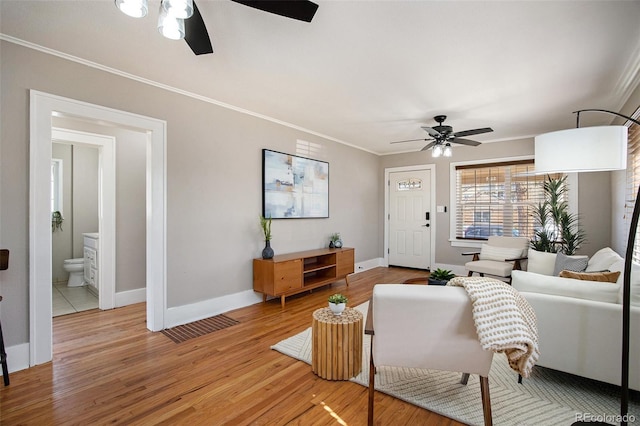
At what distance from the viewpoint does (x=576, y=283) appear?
6.64ft

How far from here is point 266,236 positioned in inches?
159

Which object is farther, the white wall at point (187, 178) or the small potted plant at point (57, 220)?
the small potted plant at point (57, 220)

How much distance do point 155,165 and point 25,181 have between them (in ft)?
3.22

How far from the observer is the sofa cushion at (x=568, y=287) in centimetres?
192

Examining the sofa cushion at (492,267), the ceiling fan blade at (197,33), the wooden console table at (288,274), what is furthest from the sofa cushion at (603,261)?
the ceiling fan blade at (197,33)

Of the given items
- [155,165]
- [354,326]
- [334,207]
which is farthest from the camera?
[334,207]

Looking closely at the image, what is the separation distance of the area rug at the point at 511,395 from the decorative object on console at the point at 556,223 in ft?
8.86

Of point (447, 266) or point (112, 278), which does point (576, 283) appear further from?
point (112, 278)

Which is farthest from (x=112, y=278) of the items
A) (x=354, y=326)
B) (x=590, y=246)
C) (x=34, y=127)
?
(x=590, y=246)

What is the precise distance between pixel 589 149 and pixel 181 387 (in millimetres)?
2938

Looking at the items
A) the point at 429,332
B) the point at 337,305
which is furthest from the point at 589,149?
the point at 337,305

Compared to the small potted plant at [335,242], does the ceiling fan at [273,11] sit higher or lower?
higher

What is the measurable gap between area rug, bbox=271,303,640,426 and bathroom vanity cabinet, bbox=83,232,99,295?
154 inches

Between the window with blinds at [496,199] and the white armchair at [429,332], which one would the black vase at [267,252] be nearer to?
the white armchair at [429,332]
